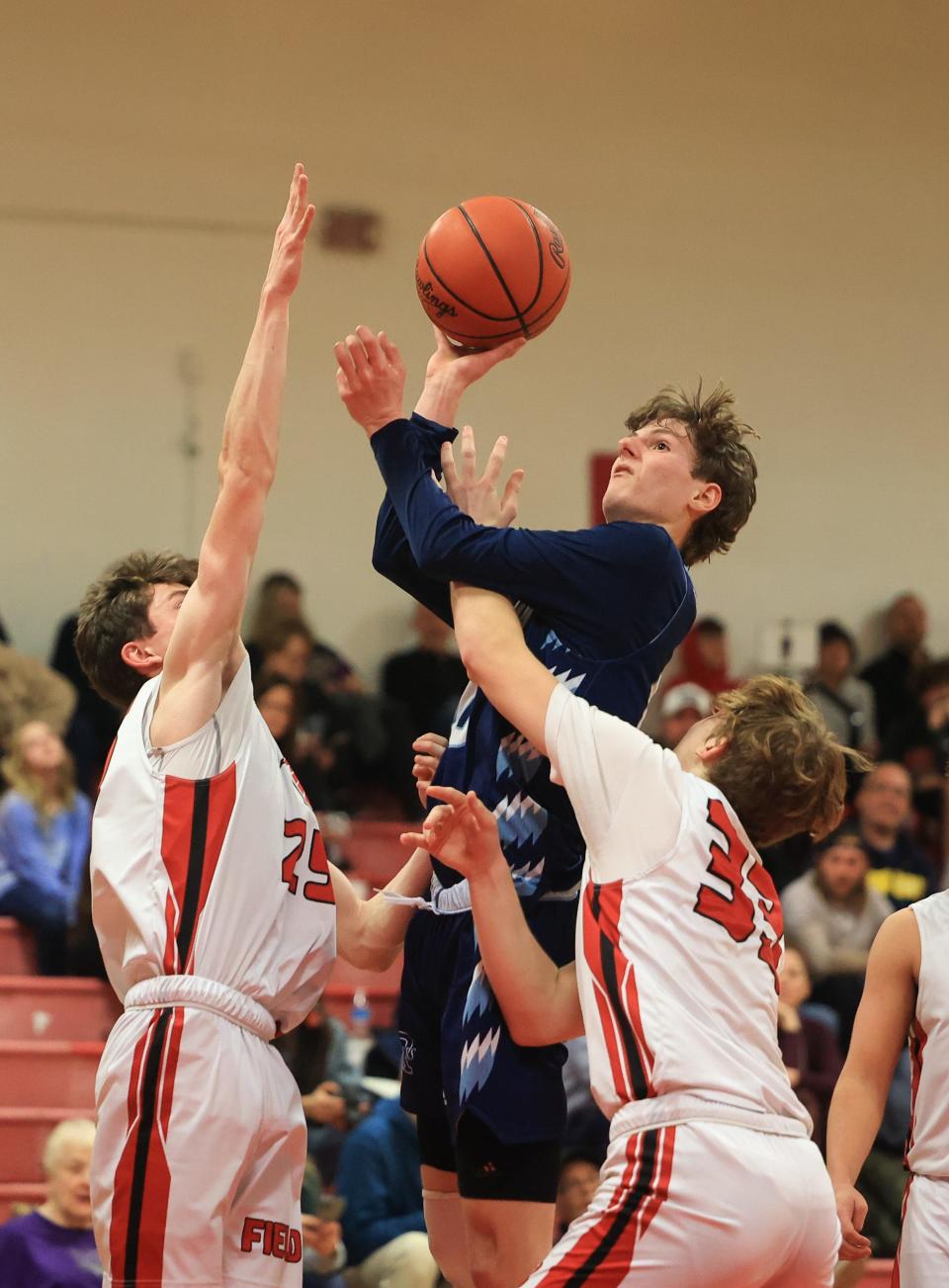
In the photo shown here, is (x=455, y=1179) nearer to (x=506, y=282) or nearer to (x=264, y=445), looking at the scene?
(x=264, y=445)

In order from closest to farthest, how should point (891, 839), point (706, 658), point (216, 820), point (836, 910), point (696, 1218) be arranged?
point (696, 1218) < point (216, 820) < point (836, 910) < point (891, 839) < point (706, 658)

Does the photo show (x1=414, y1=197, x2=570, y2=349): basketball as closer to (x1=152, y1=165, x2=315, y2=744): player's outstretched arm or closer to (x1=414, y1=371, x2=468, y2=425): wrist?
(x1=414, y1=371, x2=468, y2=425): wrist

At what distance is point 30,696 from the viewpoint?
35.6 ft

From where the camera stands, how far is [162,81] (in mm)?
13156

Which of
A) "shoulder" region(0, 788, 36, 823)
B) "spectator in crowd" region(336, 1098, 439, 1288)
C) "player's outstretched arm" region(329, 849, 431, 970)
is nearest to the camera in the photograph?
"player's outstretched arm" region(329, 849, 431, 970)

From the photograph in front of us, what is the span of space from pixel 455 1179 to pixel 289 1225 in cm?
45

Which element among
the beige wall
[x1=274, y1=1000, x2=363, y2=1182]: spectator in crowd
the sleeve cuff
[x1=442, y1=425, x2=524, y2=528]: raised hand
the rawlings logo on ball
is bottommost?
[x1=274, y1=1000, x2=363, y2=1182]: spectator in crowd

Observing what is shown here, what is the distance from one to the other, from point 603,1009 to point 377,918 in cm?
100

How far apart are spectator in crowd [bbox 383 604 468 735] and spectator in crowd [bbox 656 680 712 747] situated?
1.47 m

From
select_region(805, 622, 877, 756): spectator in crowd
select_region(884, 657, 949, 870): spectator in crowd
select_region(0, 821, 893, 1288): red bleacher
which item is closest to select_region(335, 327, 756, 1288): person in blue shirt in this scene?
select_region(0, 821, 893, 1288): red bleacher

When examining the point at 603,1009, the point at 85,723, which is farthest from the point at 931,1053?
the point at 85,723

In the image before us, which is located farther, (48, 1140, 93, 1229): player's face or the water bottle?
the water bottle

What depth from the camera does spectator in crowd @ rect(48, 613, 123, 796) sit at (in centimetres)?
1085

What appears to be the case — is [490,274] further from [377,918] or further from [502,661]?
[377,918]
